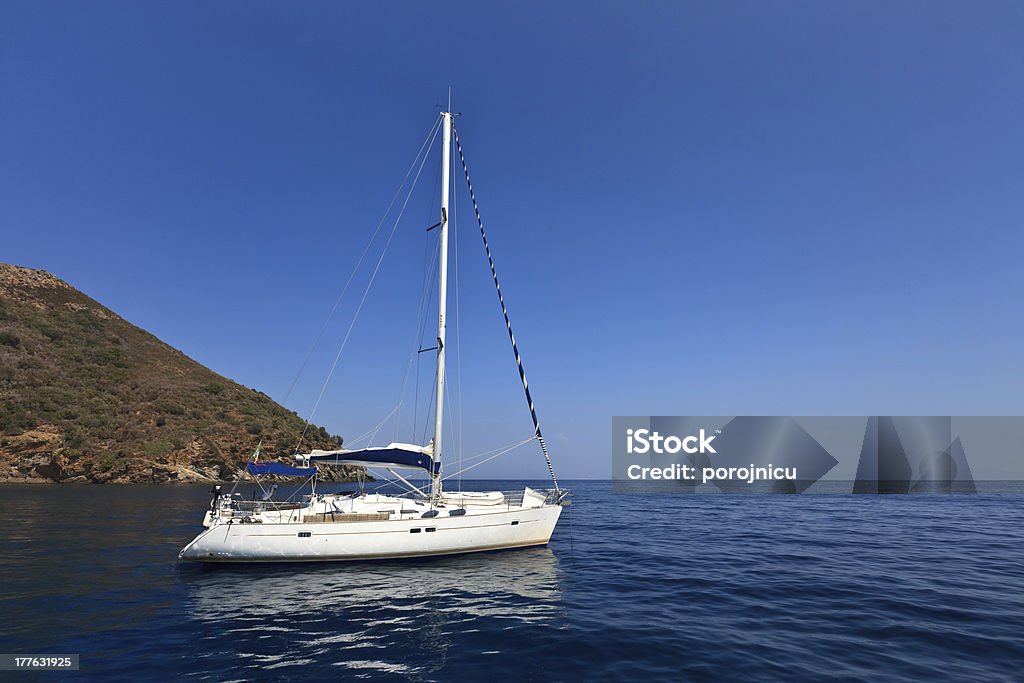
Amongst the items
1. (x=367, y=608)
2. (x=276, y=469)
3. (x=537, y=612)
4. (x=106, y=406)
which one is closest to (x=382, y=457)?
(x=276, y=469)

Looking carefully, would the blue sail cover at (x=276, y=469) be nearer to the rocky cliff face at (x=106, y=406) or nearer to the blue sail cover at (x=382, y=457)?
the blue sail cover at (x=382, y=457)

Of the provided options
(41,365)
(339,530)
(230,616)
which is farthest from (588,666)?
(41,365)

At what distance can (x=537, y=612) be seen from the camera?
12.3m

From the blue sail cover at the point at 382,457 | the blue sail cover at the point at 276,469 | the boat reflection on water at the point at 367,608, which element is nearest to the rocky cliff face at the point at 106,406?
the blue sail cover at the point at 276,469

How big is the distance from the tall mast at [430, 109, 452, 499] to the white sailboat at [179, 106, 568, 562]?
46mm

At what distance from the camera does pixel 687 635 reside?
412 inches

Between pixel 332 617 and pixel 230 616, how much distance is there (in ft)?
8.72

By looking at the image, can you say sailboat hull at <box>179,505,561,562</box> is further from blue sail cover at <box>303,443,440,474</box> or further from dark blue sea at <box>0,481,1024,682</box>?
blue sail cover at <box>303,443,440,474</box>

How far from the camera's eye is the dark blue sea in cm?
889

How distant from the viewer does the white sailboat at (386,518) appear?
17.1 metres

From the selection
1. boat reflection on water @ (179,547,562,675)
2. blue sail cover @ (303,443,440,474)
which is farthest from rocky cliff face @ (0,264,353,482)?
boat reflection on water @ (179,547,562,675)

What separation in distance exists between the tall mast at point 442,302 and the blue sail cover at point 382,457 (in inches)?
32.4

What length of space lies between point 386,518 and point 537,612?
819 cm

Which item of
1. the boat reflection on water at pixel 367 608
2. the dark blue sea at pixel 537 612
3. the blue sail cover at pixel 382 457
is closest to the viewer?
the dark blue sea at pixel 537 612
